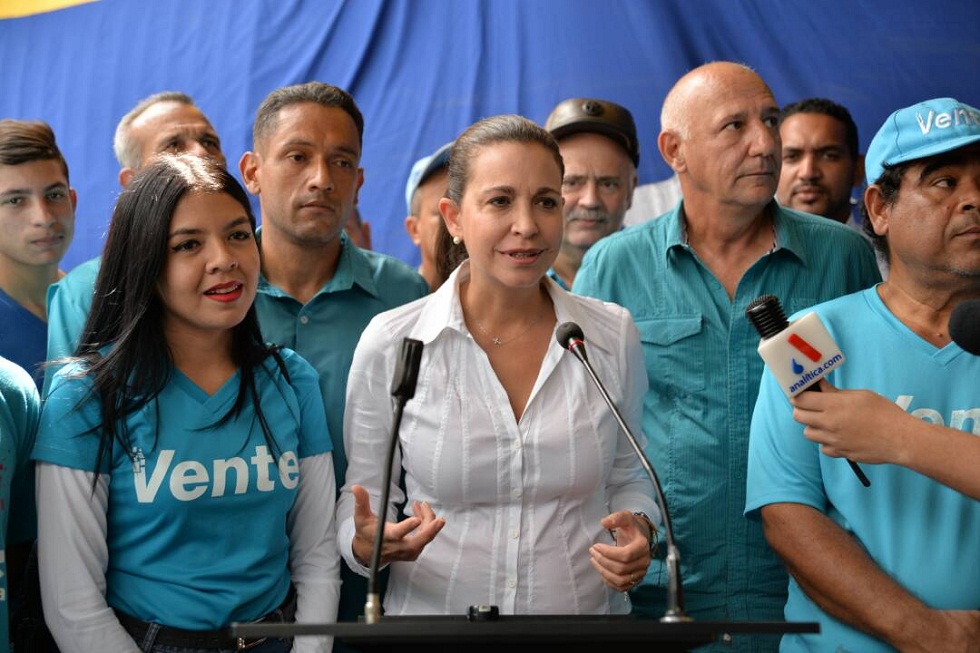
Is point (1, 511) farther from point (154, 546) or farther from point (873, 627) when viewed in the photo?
point (873, 627)

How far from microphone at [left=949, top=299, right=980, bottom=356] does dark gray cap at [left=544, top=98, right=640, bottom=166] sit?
7.17ft

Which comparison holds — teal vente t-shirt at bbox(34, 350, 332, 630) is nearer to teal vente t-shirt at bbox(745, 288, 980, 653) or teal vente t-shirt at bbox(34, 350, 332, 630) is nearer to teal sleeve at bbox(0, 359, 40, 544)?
teal sleeve at bbox(0, 359, 40, 544)

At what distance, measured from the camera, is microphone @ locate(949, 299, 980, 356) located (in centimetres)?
190

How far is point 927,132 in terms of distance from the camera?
2408mm

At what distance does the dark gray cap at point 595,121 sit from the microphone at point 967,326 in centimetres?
219

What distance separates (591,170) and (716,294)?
120cm

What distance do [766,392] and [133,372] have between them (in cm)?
134

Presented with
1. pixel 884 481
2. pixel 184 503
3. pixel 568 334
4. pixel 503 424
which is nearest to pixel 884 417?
pixel 884 481

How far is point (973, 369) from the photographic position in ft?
7.50

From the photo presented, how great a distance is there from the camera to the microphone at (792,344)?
6.29ft

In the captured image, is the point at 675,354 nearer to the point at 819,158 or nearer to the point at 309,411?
the point at 309,411

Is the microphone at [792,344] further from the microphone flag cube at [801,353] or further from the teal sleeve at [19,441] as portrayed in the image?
the teal sleeve at [19,441]

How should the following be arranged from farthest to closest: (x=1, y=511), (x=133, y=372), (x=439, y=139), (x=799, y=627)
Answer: (x=439, y=139)
(x=133, y=372)
(x=1, y=511)
(x=799, y=627)

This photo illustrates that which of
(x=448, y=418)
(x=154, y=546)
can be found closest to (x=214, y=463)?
(x=154, y=546)
